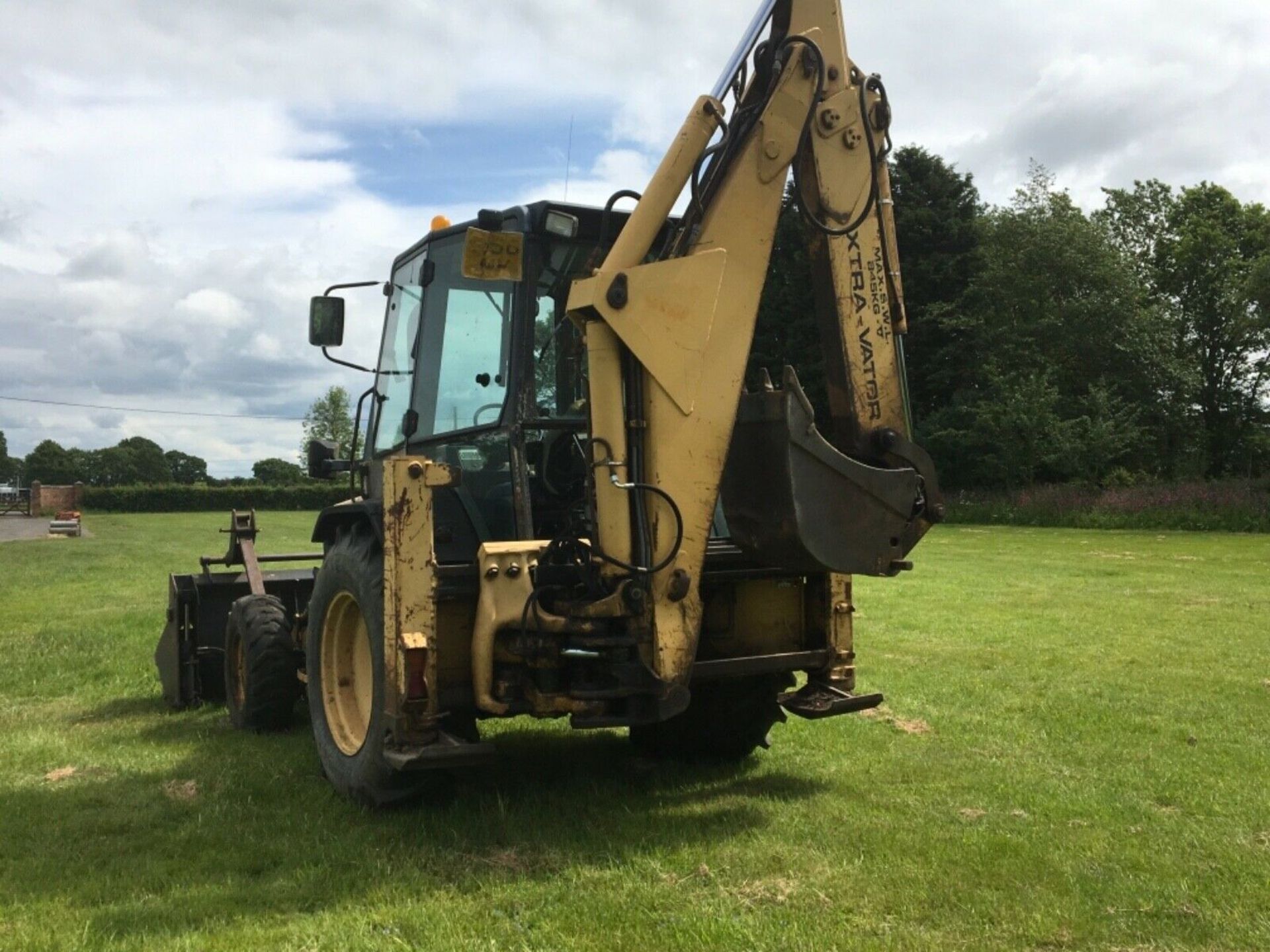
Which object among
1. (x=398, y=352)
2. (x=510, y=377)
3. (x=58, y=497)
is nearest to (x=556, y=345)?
(x=510, y=377)

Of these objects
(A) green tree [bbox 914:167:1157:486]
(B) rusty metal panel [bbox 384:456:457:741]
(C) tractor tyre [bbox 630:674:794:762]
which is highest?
(A) green tree [bbox 914:167:1157:486]

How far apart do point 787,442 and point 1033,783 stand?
90.7 inches

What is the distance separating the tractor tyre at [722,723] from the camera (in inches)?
226

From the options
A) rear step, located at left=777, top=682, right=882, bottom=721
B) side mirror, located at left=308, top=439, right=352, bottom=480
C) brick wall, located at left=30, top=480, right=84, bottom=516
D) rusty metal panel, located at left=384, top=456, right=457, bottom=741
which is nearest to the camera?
rusty metal panel, located at left=384, top=456, right=457, bottom=741

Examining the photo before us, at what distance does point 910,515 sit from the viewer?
193 inches

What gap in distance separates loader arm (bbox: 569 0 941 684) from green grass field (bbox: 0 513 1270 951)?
3.12ft

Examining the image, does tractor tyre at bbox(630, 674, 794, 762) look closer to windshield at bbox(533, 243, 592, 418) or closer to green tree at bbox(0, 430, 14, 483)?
windshield at bbox(533, 243, 592, 418)

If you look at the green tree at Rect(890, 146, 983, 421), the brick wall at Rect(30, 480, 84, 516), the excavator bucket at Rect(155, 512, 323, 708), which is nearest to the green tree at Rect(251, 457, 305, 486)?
the brick wall at Rect(30, 480, 84, 516)

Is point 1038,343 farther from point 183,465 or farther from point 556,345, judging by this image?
point 183,465

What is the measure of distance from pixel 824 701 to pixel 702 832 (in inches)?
38.3

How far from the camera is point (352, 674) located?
5.74 metres

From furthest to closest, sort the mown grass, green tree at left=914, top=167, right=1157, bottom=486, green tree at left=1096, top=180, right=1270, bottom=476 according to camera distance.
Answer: green tree at left=1096, top=180, right=1270, bottom=476 < green tree at left=914, top=167, right=1157, bottom=486 < the mown grass

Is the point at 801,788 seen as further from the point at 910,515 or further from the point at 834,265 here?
the point at 834,265

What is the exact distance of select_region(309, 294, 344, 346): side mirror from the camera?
20.6ft
